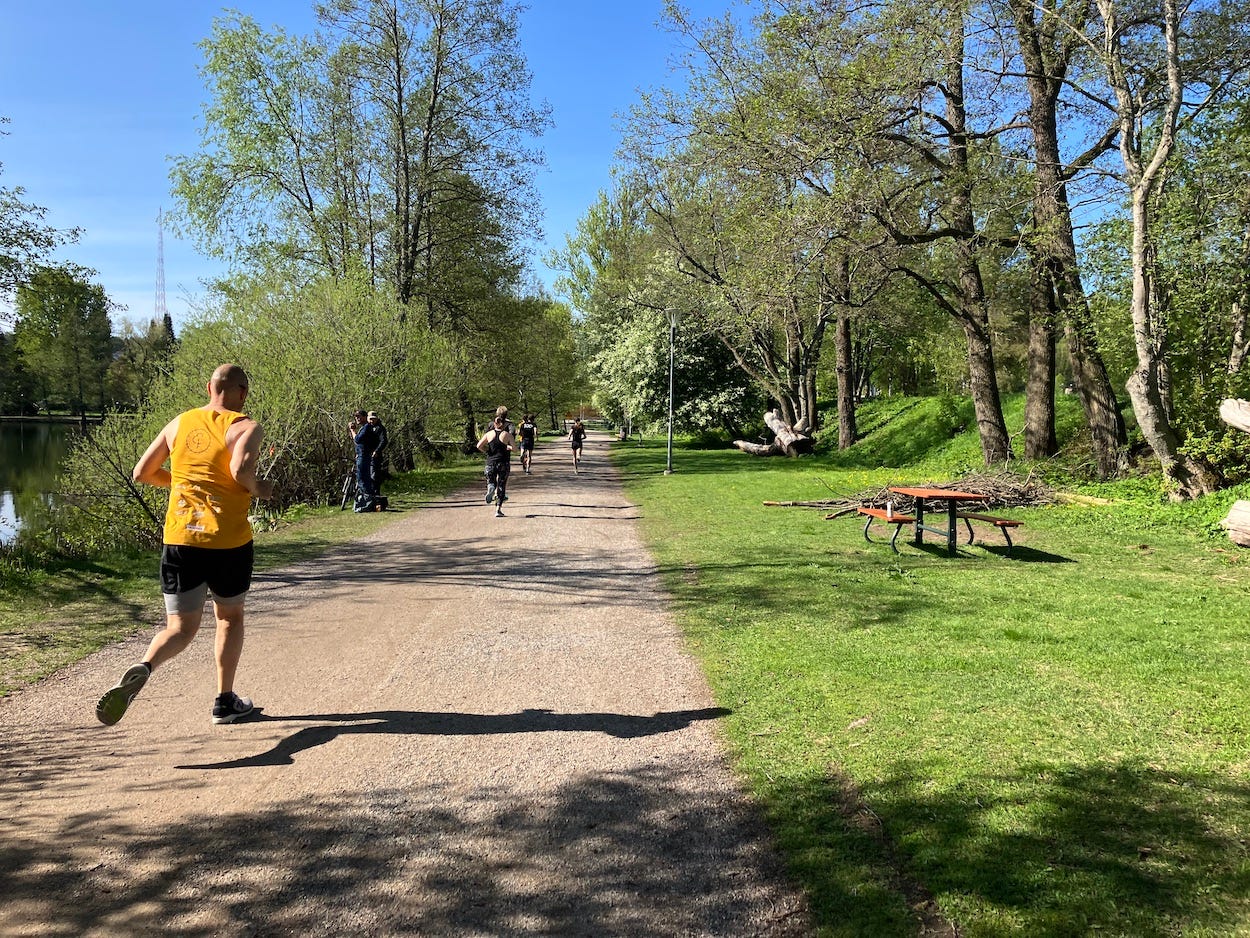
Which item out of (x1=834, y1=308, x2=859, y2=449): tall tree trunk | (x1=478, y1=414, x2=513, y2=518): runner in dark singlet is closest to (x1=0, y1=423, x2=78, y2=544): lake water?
(x1=478, y1=414, x2=513, y2=518): runner in dark singlet

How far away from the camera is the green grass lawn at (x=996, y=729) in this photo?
264 cm

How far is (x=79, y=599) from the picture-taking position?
713 cm

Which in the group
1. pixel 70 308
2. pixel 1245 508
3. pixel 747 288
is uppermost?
pixel 747 288

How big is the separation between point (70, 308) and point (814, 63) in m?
14.0

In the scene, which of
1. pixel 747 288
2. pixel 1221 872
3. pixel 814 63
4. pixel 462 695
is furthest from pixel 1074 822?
pixel 747 288

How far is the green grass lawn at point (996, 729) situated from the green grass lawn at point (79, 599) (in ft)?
15.2

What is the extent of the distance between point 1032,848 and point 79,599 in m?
7.93

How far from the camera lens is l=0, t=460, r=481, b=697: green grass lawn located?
214 inches

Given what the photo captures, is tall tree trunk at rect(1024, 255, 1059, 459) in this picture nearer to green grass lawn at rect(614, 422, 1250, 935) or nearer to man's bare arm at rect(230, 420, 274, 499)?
green grass lawn at rect(614, 422, 1250, 935)

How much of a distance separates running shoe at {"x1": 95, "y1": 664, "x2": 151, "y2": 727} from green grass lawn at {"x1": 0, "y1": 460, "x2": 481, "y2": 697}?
152 cm

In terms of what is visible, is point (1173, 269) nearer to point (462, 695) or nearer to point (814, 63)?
point (814, 63)

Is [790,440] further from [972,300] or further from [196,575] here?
[196,575]

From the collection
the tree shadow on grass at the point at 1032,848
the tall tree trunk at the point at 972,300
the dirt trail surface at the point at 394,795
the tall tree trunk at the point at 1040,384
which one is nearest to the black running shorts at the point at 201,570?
the dirt trail surface at the point at 394,795

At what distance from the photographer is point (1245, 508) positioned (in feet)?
28.9
